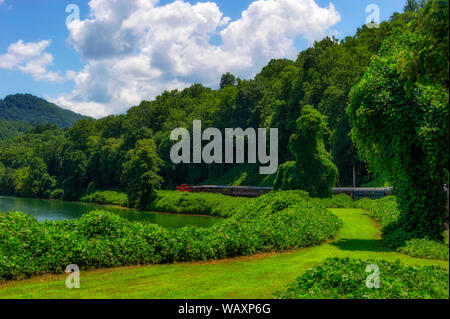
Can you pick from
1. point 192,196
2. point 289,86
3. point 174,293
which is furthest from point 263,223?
point 289,86

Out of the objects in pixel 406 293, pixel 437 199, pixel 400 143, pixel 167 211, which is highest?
pixel 400 143

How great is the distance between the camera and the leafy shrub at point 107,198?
76.0 metres

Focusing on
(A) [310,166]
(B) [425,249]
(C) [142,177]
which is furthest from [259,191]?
(B) [425,249]

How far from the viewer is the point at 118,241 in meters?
12.7

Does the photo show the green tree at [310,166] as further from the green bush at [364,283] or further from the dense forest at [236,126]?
the green bush at [364,283]

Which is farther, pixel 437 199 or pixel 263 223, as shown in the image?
pixel 263 223

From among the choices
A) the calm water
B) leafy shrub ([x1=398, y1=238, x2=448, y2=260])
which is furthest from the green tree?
leafy shrub ([x1=398, y1=238, x2=448, y2=260])

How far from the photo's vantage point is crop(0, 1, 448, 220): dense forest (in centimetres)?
3644

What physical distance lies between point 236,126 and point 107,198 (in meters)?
29.1

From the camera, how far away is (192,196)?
62344mm
